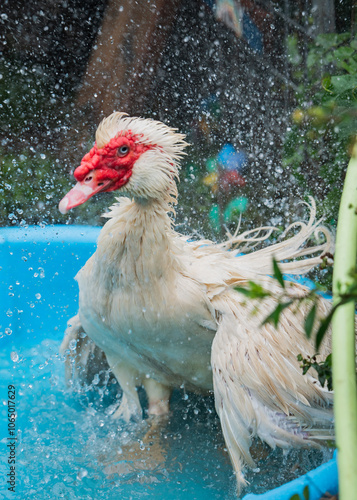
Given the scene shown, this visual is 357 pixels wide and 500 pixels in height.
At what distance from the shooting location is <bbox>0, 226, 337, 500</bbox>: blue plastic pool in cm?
218

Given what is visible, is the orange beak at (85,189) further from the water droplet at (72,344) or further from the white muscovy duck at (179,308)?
the water droplet at (72,344)

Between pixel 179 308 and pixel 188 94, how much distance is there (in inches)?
90.4

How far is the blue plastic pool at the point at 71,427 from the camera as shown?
2.18 meters

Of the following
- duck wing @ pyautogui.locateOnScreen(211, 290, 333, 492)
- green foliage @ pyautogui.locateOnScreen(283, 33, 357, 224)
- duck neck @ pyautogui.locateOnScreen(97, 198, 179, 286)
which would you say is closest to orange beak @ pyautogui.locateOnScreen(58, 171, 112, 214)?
duck neck @ pyautogui.locateOnScreen(97, 198, 179, 286)

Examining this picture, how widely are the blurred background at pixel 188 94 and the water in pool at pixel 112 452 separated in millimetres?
1322

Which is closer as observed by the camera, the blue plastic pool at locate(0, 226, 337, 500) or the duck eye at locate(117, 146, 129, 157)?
the duck eye at locate(117, 146, 129, 157)

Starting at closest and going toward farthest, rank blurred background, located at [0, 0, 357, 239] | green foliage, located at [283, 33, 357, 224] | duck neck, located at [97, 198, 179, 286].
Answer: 1. duck neck, located at [97, 198, 179, 286]
2. green foliage, located at [283, 33, 357, 224]
3. blurred background, located at [0, 0, 357, 239]

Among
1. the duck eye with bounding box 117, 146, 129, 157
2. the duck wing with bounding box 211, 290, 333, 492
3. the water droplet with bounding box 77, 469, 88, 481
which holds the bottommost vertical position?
the water droplet with bounding box 77, 469, 88, 481

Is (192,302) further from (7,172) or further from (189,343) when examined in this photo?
(7,172)

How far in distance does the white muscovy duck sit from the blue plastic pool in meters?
0.34

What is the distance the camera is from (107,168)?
1.91 metres

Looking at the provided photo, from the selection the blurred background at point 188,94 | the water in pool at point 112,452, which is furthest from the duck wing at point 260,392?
the blurred background at point 188,94

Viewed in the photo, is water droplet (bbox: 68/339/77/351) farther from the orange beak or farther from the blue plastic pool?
the orange beak

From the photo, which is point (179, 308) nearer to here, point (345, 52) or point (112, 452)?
point (112, 452)
